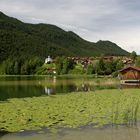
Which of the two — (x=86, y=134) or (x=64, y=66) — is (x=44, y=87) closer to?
(x=86, y=134)

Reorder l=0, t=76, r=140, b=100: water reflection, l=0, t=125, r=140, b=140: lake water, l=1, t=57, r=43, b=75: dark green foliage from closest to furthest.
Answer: l=0, t=125, r=140, b=140: lake water
l=0, t=76, r=140, b=100: water reflection
l=1, t=57, r=43, b=75: dark green foliage

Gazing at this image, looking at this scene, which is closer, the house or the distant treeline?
the house

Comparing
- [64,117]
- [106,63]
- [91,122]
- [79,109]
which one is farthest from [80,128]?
[106,63]

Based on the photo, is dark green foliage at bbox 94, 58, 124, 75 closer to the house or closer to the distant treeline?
the distant treeline

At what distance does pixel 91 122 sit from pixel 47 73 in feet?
556

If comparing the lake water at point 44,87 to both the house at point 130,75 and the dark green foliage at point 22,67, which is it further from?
the dark green foliage at point 22,67

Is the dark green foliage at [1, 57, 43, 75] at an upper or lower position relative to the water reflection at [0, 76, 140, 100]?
upper

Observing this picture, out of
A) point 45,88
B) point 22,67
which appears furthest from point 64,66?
point 45,88

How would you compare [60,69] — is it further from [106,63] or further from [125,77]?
[125,77]

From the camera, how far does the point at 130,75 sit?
83938mm

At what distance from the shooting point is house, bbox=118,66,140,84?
8256 cm

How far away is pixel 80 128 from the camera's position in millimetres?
20281

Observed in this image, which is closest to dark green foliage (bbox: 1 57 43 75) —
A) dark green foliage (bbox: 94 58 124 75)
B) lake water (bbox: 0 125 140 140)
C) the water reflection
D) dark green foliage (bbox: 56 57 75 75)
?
dark green foliage (bbox: 56 57 75 75)

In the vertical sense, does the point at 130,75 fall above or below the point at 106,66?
below
